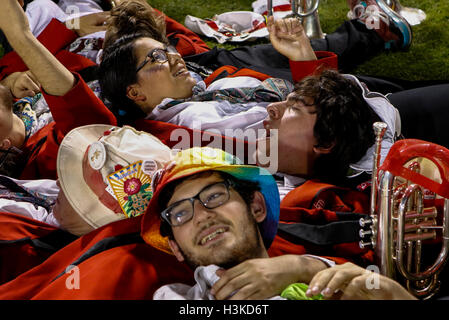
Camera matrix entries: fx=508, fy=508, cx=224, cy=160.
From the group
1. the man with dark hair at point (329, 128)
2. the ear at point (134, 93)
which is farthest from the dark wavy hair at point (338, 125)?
the ear at point (134, 93)

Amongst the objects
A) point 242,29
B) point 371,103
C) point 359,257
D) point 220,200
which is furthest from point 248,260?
point 242,29

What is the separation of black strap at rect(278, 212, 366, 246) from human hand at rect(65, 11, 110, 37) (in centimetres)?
214

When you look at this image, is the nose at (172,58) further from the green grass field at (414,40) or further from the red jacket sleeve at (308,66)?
the green grass field at (414,40)

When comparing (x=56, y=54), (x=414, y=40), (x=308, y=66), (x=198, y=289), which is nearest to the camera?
(x=198, y=289)

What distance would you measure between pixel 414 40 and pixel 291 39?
102 cm

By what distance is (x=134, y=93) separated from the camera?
2541 mm

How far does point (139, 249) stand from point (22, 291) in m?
0.39

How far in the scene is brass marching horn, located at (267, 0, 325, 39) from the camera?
3.13 m

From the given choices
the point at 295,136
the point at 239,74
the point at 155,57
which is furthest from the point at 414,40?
the point at 155,57

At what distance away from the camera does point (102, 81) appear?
8.54 feet

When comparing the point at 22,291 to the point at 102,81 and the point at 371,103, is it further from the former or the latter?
the point at 371,103

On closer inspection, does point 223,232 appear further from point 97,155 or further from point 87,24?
point 87,24

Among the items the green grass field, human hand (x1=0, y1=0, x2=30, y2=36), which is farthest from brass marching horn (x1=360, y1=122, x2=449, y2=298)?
the green grass field

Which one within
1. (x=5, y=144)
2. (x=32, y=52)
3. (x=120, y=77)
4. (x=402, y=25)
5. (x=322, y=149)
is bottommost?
(x=5, y=144)
